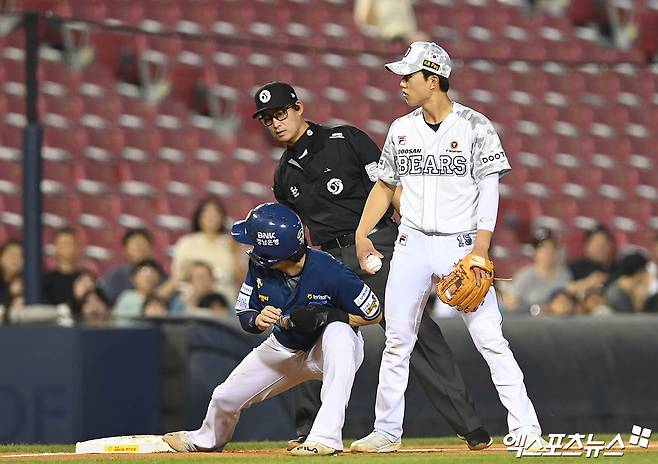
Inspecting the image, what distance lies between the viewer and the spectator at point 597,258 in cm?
1230

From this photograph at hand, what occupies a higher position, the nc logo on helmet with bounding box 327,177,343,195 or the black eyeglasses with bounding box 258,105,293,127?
the black eyeglasses with bounding box 258,105,293,127

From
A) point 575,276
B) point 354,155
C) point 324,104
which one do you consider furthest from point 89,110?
point 354,155

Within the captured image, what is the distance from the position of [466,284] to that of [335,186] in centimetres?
107

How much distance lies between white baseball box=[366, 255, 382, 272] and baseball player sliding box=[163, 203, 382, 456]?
0.26 meters

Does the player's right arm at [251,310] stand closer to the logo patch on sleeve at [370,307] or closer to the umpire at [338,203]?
the logo patch on sleeve at [370,307]

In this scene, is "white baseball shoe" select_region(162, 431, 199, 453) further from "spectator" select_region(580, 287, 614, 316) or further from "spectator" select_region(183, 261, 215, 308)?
"spectator" select_region(580, 287, 614, 316)

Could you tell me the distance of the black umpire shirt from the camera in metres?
7.16

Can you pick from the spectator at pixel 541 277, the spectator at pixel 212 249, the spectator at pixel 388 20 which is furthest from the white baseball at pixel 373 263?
the spectator at pixel 388 20

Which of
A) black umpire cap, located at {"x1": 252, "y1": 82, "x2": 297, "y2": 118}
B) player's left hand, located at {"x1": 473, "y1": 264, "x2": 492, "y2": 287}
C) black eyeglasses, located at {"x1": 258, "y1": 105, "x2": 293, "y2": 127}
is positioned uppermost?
black umpire cap, located at {"x1": 252, "y1": 82, "x2": 297, "y2": 118}

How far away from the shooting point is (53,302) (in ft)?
34.2

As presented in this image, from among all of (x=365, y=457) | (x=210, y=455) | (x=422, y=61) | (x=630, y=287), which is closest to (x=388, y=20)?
(x=630, y=287)

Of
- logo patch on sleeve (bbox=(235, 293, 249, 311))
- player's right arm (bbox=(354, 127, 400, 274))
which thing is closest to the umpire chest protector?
player's right arm (bbox=(354, 127, 400, 274))

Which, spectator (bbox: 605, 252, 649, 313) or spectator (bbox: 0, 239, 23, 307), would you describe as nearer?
spectator (bbox: 0, 239, 23, 307)

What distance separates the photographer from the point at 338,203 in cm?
719
